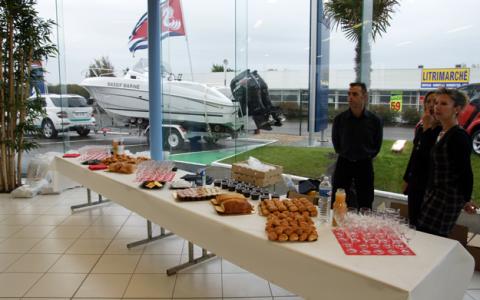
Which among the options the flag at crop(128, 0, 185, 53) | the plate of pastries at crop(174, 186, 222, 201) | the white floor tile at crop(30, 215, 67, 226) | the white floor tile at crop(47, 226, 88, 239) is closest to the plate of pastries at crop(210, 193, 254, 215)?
the plate of pastries at crop(174, 186, 222, 201)

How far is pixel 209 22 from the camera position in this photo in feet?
17.9

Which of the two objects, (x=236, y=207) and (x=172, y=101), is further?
(x=172, y=101)

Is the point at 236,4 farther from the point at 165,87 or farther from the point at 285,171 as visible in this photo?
the point at 285,171

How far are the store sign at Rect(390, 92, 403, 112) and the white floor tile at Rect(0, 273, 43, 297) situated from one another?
3.77 metres

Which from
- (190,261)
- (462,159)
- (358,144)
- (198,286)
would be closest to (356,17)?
(358,144)

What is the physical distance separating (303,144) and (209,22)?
2.44m

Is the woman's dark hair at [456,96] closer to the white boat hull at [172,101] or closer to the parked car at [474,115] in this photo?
the parked car at [474,115]

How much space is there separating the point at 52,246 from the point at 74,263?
1.76 ft

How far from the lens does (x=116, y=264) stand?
2965 millimetres

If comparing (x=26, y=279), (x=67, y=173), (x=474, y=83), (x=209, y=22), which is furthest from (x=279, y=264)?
(x=209, y=22)

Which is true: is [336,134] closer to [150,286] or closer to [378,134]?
[378,134]

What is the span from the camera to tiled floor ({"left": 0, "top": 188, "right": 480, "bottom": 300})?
251cm

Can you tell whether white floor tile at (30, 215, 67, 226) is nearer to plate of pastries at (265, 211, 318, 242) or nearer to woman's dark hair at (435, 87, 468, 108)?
plate of pastries at (265, 211, 318, 242)

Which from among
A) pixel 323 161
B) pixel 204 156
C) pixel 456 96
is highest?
pixel 456 96
